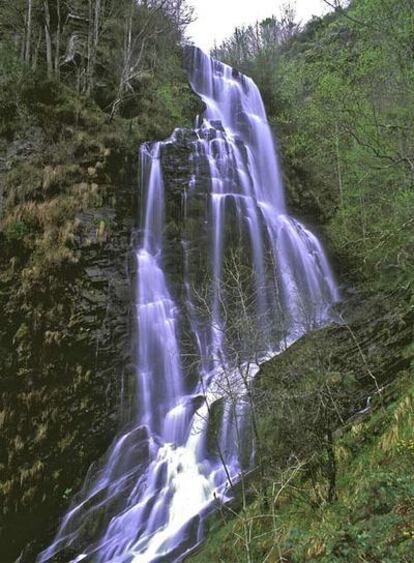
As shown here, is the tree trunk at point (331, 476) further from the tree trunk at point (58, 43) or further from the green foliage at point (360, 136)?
the tree trunk at point (58, 43)

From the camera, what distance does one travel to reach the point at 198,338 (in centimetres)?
1190

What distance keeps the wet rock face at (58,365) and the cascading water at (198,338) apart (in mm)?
519

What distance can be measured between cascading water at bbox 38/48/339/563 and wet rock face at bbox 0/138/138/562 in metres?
0.52

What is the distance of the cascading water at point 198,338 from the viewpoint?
7.55 meters

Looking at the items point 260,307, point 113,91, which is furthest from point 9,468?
point 113,91

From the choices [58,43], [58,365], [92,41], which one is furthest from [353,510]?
[92,41]

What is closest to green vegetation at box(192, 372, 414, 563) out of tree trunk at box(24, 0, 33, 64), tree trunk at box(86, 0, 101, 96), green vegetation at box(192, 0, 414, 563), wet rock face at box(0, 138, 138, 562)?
green vegetation at box(192, 0, 414, 563)

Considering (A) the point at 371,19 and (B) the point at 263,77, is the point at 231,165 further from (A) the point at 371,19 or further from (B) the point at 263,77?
(B) the point at 263,77

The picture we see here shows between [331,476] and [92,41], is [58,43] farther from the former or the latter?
[331,476]

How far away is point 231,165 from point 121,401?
30.8ft

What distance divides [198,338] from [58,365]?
375 centimetres

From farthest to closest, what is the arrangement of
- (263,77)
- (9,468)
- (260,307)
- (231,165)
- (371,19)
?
(263,77) < (231,165) < (260,307) < (371,19) < (9,468)

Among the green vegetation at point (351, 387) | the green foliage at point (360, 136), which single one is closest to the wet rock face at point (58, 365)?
the green vegetation at point (351, 387)

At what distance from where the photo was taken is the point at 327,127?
16.3 meters
